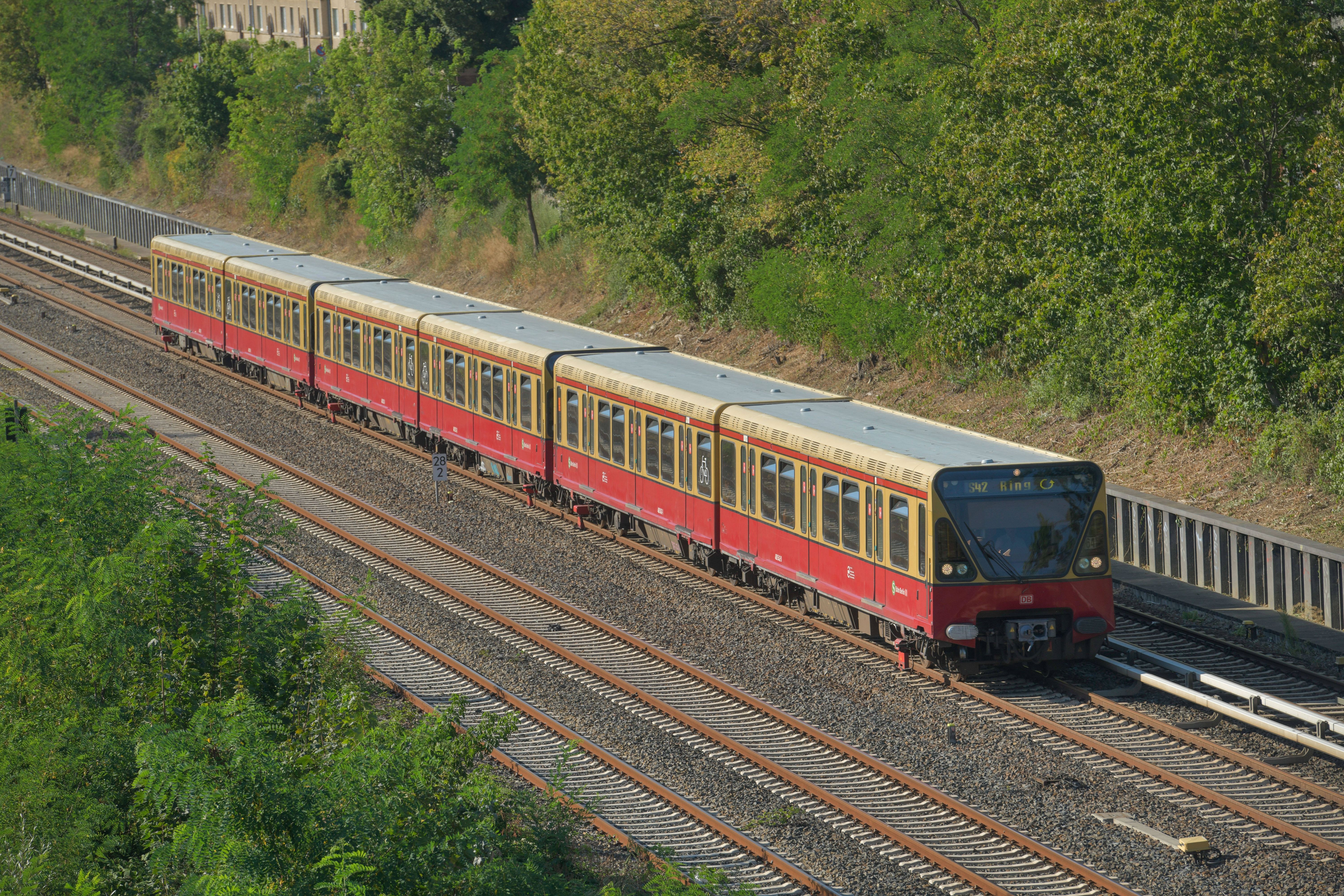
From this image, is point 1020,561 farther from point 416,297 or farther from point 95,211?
point 95,211

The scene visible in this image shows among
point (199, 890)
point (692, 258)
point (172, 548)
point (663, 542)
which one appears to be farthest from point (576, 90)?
point (199, 890)

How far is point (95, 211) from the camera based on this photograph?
7125 centimetres

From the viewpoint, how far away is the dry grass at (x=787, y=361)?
25.6m

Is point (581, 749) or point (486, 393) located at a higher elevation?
point (486, 393)

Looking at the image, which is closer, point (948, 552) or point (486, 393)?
point (948, 552)

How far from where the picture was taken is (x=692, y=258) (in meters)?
43.0

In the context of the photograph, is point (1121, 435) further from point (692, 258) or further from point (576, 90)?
point (576, 90)

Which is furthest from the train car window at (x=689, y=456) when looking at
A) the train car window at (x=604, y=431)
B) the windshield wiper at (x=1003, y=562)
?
the windshield wiper at (x=1003, y=562)

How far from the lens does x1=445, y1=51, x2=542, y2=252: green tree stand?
51.8 metres

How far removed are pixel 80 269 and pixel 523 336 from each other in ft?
110

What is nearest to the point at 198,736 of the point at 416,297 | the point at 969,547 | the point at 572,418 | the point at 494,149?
the point at 969,547

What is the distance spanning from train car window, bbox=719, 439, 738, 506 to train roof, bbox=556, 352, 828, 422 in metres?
0.48

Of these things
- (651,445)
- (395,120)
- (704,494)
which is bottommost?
(704,494)

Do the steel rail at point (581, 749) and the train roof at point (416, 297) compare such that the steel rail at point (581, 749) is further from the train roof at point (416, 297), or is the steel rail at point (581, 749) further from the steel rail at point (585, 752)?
the train roof at point (416, 297)
